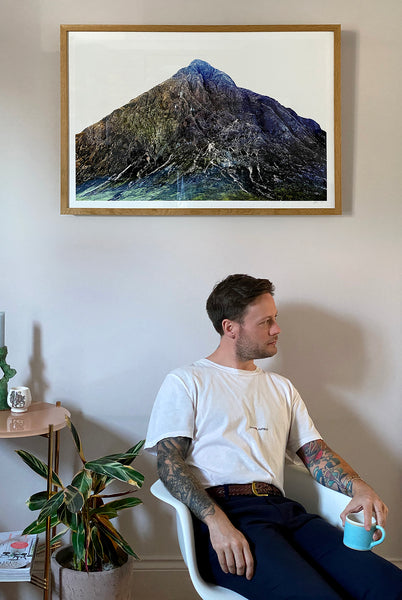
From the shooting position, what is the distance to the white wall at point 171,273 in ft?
7.84

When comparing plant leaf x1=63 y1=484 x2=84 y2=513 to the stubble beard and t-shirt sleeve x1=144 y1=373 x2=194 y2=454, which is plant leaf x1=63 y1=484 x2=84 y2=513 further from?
the stubble beard

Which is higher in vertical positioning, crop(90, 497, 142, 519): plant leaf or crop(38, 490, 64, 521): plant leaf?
crop(38, 490, 64, 521): plant leaf

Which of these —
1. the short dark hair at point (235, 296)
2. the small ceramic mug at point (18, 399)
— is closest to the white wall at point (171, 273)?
the small ceramic mug at point (18, 399)

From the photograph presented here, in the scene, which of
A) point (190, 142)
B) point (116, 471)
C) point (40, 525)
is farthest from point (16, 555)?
point (190, 142)

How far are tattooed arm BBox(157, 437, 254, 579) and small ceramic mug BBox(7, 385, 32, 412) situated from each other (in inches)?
23.2

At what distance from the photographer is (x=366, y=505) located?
1.68 m

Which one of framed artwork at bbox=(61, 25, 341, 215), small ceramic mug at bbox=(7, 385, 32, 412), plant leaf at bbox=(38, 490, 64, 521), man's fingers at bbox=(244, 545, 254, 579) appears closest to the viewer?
man's fingers at bbox=(244, 545, 254, 579)

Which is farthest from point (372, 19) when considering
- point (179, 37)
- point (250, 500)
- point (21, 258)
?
point (250, 500)

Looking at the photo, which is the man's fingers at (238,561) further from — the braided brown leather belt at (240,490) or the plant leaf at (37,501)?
the plant leaf at (37,501)

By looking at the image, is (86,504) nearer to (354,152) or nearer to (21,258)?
(21,258)

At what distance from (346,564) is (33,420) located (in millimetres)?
1095

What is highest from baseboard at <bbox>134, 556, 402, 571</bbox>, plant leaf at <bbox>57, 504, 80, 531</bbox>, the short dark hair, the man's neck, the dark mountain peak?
the dark mountain peak

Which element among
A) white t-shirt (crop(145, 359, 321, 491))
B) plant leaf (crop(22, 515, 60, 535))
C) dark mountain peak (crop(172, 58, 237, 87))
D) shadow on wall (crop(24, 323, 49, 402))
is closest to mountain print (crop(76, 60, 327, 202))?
dark mountain peak (crop(172, 58, 237, 87))

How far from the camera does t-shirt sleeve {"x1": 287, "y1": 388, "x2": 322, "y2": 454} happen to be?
2.02m
